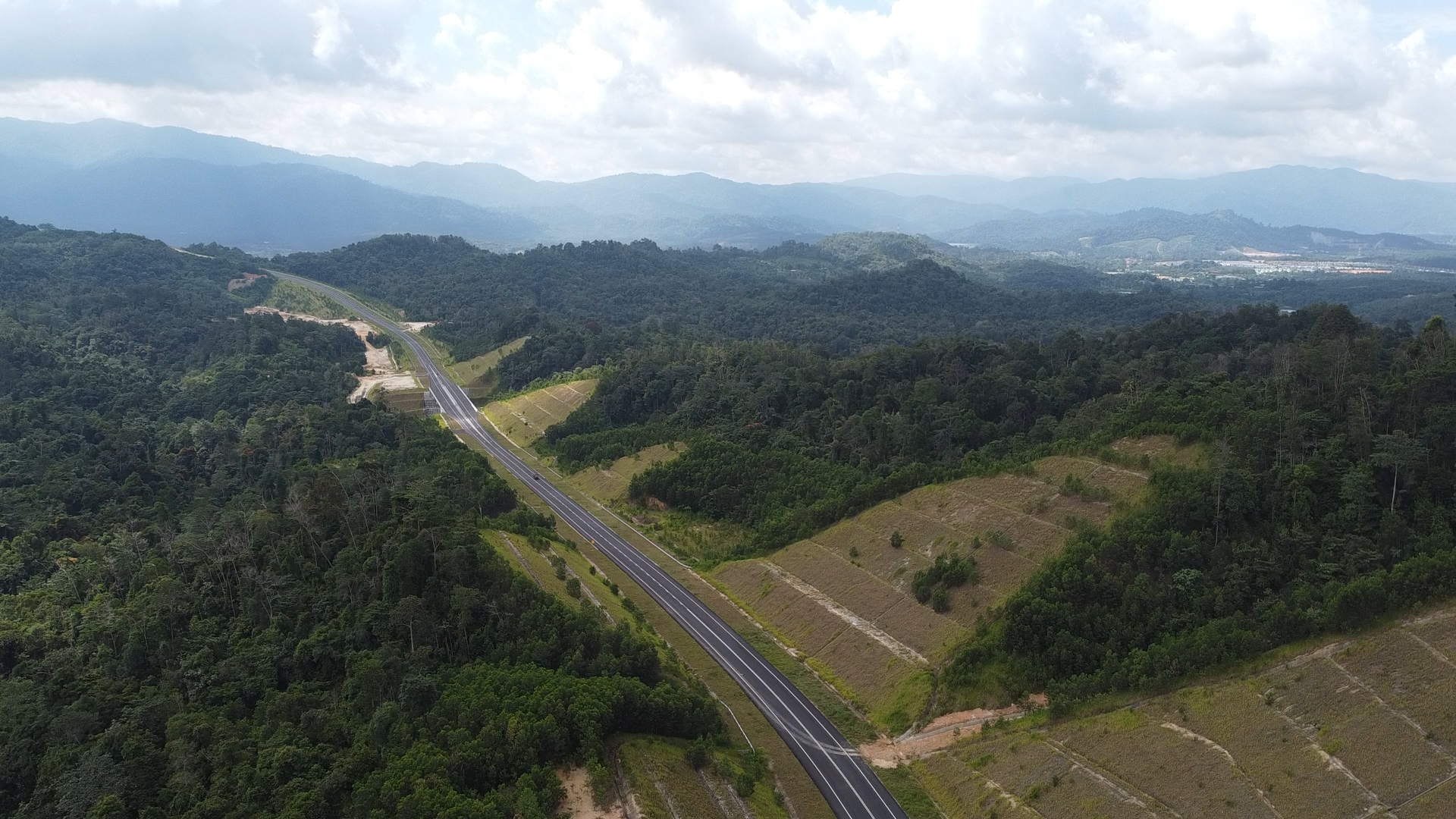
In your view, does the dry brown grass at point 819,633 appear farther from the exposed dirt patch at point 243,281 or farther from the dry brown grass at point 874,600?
the exposed dirt patch at point 243,281

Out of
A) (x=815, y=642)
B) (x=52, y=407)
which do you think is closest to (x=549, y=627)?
(x=815, y=642)

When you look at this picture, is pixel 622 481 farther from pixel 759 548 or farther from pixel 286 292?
pixel 286 292

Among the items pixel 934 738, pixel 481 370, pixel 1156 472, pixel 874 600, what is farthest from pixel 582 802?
pixel 481 370

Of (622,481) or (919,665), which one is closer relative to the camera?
(919,665)

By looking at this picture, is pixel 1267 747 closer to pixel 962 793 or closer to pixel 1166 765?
pixel 1166 765

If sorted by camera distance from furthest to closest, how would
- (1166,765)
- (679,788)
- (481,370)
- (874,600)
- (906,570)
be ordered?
(481,370)
(906,570)
(874,600)
(679,788)
(1166,765)

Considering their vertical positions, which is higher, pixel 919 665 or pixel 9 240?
pixel 9 240

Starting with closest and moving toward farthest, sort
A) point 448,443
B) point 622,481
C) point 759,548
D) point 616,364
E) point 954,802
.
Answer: point 954,802, point 759,548, point 622,481, point 448,443, point 616,364
